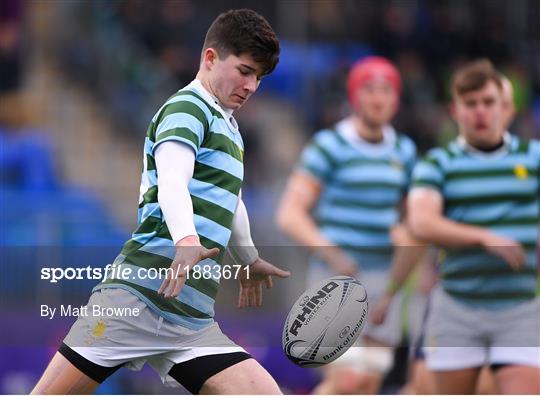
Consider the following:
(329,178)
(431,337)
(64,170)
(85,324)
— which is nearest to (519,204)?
(431,337)

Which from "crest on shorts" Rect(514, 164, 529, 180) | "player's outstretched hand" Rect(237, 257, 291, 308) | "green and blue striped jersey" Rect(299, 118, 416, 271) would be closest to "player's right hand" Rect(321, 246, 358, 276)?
"green and blue striped jersey" Rect(299, 118, 416, 271)

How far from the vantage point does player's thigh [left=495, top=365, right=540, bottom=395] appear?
16.6 ft

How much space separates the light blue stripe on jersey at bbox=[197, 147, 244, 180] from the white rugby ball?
1.47 feet

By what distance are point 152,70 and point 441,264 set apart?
6970 millimetres

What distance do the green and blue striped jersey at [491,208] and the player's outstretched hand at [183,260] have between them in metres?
1.99

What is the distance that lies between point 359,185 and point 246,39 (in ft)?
10.2

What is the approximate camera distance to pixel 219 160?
3873mm

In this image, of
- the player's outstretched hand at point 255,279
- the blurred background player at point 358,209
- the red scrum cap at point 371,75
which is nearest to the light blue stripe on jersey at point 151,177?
the player's outstretched hand at point 255,279

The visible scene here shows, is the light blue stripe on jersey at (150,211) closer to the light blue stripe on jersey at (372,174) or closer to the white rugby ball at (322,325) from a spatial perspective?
the white rugby ball at (322,325)

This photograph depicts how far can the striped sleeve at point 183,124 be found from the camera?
3.72 meters

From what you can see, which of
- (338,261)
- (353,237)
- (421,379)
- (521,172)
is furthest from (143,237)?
(353,237)

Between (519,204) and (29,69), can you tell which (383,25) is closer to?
(29,69)

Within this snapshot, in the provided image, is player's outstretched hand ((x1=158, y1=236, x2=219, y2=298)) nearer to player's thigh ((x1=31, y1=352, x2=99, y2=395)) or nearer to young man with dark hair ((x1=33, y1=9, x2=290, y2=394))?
young man with dark hair ((x1=33, y1=9, x2=290, y2=394))

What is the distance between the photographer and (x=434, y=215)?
5469mm
